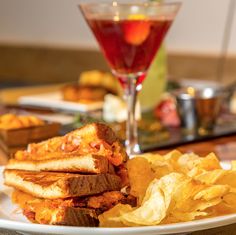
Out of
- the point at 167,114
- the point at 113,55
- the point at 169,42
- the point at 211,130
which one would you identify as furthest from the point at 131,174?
the point at 169,42

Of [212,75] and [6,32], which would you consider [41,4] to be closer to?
[6,32]

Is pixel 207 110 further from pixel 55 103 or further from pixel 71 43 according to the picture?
pixel 71 43

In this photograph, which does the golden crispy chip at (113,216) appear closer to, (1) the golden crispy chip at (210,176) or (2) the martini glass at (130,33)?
(1) the golden crispy chip at (210,176)

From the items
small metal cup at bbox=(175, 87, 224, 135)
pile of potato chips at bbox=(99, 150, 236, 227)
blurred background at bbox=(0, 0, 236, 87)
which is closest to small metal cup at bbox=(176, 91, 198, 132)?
small metal cup at bbox=(175, 87, 224, 135)

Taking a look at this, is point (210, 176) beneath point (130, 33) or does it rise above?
beneath

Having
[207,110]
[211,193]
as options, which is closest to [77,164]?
[211,193]

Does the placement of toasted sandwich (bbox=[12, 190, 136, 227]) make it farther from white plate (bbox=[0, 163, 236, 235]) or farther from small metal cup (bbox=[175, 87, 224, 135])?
small metal cup (bbox=[175, 87, 224, 135])
